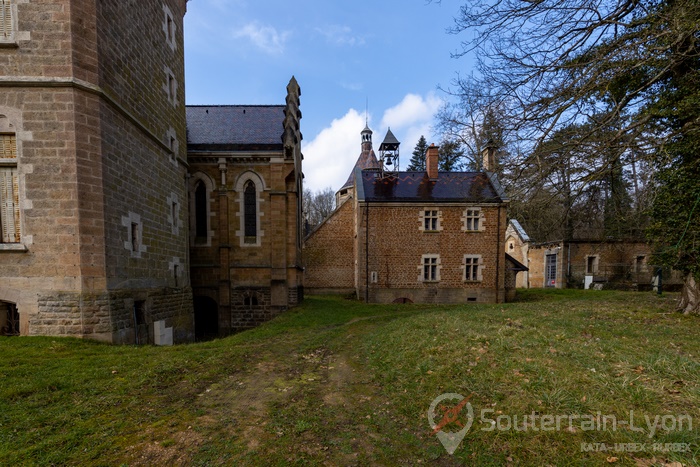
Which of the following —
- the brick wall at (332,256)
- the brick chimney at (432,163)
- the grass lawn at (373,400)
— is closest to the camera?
the grass lawn at (373,400)

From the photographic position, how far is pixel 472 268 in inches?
827

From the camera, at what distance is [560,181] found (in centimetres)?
677

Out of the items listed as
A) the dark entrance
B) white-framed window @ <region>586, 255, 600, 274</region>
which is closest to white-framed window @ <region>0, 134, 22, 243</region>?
the dark entrance

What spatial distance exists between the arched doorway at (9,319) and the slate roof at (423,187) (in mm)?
16860

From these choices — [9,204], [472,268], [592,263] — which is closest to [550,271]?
[592,263]

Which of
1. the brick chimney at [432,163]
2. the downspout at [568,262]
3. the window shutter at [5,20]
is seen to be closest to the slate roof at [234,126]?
the window shutter at [5,20]

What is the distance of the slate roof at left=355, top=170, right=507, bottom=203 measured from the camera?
21078 mm

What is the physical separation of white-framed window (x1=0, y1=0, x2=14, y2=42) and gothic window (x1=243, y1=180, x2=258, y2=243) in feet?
31.0

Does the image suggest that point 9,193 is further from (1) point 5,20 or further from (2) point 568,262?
(2) point 568,262

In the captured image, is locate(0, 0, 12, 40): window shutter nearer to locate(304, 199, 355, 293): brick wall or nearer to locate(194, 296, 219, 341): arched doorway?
locate(194, 296, 219, 341): arched doorway

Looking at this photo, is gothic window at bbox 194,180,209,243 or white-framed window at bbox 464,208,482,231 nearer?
gothic window at bbox 194,180,209,243

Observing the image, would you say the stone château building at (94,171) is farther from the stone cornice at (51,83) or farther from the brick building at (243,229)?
the brick building at (243,229)

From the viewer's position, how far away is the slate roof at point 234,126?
15.9m

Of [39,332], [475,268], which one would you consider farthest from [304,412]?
[475,268]
